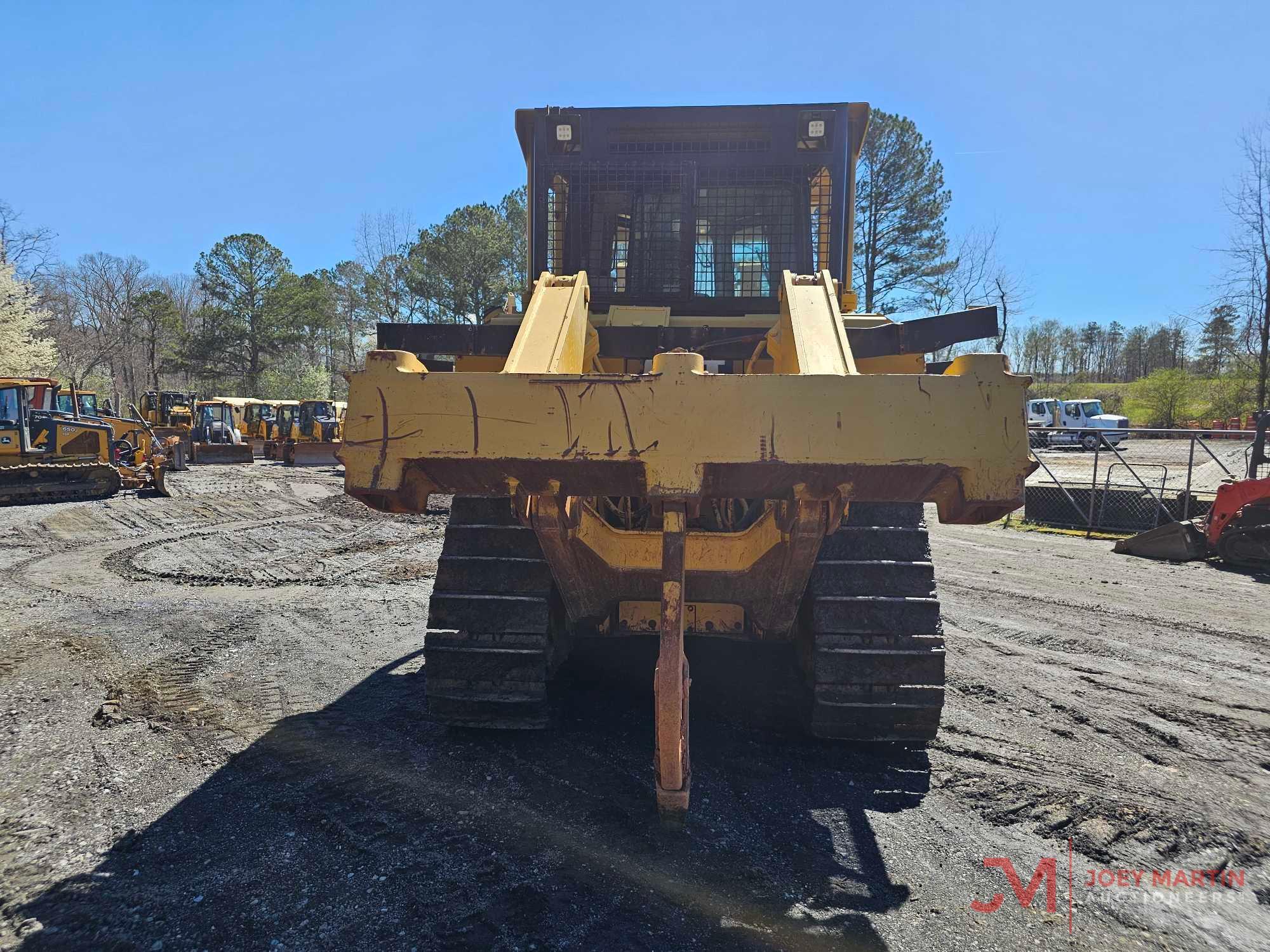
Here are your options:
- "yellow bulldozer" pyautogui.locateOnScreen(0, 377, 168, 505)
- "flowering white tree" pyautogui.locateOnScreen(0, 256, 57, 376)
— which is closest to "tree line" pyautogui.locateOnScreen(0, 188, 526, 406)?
"flowering white tree" pyautogui.locateOnScreen(0, 256, 57, 376)

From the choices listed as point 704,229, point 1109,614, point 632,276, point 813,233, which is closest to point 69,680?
point 632,276

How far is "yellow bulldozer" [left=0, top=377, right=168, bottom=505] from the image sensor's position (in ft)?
40.6

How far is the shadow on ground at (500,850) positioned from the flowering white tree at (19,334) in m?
35.3

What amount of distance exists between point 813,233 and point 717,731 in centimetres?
290

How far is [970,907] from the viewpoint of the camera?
2262 millimetres

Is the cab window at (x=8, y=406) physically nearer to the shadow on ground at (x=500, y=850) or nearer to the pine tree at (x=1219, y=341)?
the shadow on ground at (x=500, y=850)

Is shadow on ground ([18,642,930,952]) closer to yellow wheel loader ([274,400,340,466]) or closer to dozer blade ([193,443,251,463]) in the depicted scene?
yellow wheel loader ([274,400,340,466])

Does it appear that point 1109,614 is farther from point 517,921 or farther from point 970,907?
point 517,921

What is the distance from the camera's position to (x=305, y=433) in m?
25.7

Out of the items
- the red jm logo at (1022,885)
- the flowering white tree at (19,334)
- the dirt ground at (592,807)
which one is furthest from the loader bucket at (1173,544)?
the flowering white tree at (19,334)

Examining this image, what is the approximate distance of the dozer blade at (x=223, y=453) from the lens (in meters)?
23.9

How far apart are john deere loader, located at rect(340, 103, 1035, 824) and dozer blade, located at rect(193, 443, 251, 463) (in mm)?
23603

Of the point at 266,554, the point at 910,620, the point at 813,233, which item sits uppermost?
the point at 813,233

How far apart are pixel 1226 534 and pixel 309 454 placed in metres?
23.2
